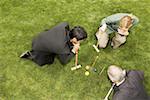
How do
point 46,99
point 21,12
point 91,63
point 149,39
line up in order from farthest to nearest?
point 21,12
point 149,39
point 91,63
point 46,99

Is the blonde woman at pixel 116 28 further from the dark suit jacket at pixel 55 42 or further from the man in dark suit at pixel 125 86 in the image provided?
the man in dark suit at pixel 125 86

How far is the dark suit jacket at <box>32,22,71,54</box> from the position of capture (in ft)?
16.0

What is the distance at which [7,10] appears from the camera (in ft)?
21.3

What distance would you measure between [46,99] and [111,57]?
1.48m

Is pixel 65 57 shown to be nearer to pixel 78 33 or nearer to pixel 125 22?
pixel 78 33

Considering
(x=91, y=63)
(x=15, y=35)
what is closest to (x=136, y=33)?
(x=91, y=63)

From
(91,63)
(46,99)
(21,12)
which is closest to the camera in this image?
(46,99)

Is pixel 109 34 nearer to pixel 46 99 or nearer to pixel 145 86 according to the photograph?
pixel 145 86

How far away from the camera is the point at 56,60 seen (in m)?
5.67

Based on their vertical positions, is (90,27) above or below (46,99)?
above

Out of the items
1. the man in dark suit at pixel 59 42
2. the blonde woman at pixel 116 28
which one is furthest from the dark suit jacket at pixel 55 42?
the blonde woman at pixel 116 28

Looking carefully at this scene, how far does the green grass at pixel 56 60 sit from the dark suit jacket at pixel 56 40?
663 mm

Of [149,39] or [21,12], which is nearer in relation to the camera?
[149,39]

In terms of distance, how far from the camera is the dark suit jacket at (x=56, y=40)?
488 cm
